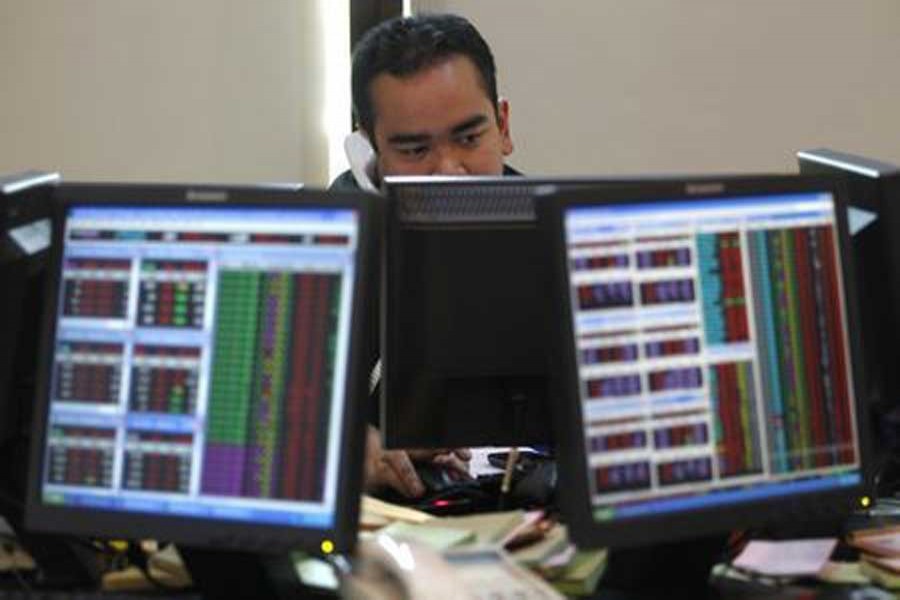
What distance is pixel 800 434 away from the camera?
1.28m

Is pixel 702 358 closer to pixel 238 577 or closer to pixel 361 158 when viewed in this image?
pixel 238 577

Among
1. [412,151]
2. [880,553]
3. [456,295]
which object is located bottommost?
[880,553]

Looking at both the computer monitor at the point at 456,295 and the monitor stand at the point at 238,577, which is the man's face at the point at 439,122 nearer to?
the computer monitor at the point at 456,295

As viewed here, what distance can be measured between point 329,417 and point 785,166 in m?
2.29

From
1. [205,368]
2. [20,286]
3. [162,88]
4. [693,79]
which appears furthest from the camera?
[693,79]

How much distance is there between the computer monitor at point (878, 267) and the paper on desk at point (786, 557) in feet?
0.59

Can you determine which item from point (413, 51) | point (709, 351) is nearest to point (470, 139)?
point (413, 51)

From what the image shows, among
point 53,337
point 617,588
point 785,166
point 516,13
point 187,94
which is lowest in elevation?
point 617,588

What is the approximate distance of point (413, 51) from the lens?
7.16 ft

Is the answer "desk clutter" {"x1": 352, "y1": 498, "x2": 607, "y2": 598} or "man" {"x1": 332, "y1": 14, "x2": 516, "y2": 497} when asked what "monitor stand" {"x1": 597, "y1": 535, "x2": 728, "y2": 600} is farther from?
"man" {"x1": 332, "y1": 14, "x2": 516, "y2": 497}

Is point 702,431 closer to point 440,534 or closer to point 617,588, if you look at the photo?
point 617,588

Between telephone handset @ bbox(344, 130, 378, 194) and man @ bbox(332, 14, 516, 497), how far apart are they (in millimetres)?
64

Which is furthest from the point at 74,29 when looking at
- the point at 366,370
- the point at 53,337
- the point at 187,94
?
the point at 366,370

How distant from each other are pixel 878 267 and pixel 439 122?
3.09ft
